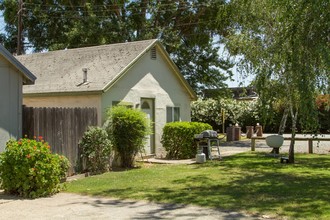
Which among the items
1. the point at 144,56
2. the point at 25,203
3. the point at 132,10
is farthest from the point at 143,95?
the point at 132,10

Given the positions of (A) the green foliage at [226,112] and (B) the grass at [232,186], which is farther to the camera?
(A) the green foliage at [226,112]

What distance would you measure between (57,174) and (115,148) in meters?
4.47

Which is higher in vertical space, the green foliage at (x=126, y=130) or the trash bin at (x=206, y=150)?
the green foliage at (x=126, y=130)

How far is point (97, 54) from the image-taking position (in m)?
16.1

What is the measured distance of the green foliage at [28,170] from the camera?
28.2 feet

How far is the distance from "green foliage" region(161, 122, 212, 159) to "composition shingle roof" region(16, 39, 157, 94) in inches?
124

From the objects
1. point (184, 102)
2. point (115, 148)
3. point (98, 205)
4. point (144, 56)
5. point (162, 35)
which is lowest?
point (98, 205)

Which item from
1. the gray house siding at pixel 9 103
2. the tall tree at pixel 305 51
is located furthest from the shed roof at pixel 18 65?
the tall tree at pixel 305 51

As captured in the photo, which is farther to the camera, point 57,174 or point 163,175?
point 163,175

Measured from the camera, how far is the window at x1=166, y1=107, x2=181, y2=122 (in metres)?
17.1

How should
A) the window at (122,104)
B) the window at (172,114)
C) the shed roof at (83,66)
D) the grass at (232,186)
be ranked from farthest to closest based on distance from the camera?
the window at (172,114) → the window at (122,104) → the shed roof at (83,66) → the grass at (232,186)

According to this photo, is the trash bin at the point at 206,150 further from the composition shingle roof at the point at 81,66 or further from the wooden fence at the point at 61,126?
the wooden fence at the point at 61,126

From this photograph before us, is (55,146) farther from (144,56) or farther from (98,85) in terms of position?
(144,56)

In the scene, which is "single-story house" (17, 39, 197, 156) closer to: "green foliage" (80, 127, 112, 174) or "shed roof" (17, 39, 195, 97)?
"shed roof" (17, 39, 195, 97)
